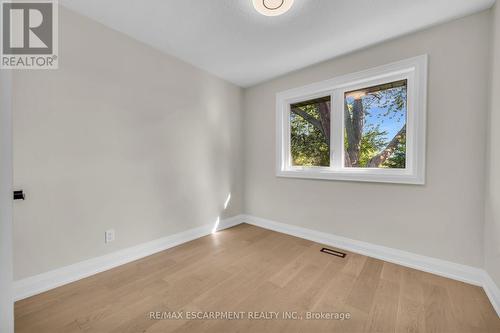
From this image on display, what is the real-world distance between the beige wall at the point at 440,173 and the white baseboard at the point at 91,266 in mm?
1894

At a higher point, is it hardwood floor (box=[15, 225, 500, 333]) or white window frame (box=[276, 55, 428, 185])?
white window frame (box=[276, 55, 428, 185])

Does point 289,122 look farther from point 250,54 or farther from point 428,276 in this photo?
point 428,276

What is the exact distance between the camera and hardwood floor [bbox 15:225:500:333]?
131 cm

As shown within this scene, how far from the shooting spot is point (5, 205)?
637 millimetres

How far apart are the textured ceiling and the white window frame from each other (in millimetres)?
323

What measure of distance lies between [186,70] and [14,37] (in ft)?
4.76

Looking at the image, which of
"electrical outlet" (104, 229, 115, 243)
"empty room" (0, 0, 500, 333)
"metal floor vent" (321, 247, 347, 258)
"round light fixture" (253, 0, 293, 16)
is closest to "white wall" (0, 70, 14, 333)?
"empty room" (0, 0, 500, 333)

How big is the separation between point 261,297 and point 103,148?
6.28 ft

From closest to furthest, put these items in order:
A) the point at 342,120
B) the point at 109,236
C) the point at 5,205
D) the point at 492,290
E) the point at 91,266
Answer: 1. the point at 5,205
2. the point at 492,290
3. the point at 91,266
4. the point at 109,236
5. the point at 342,120

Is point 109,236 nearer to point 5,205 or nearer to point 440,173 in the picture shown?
point 5,205

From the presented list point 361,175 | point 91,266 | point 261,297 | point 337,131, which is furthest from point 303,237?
point 91,266

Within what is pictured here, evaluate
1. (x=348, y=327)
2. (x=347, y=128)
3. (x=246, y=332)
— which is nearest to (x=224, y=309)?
(x=246, y=332)

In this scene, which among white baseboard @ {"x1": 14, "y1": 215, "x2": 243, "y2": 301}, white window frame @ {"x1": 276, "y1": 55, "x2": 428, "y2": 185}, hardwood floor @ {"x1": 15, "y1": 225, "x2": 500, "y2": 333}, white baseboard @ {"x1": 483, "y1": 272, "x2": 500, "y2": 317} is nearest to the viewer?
hardwood floor @ {"x1": 15, "y1": 225, "x2": 500, "y2": 333}

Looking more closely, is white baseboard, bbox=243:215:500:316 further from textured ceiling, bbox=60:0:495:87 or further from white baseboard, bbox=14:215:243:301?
textured ceiling, bbox=60:0:495:87
